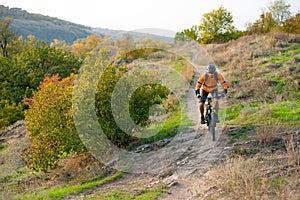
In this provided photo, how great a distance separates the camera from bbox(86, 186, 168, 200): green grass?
6.90 m

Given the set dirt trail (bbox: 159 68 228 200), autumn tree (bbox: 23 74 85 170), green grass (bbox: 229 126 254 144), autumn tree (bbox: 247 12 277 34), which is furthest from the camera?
autumn tree (bbox: 247 12 277 34)

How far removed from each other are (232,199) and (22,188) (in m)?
7.42

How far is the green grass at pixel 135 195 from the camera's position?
22.6ft

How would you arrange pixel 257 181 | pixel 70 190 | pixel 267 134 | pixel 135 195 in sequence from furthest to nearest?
pixel 70 190, pixel 267 134, pixel 135 195, pixel 257 181

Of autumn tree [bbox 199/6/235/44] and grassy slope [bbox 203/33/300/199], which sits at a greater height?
autumn tree [bbox 199/6/235/44]

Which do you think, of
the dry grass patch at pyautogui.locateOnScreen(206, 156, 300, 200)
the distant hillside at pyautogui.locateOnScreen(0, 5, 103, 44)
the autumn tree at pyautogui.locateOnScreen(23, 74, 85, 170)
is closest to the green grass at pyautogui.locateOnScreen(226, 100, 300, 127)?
the dry grass patch at pyautogui.locateOnScreen(206, 156, 300, 200)

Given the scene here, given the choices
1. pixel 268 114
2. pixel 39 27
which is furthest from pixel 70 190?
pixel 39 27

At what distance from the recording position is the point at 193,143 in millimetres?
9266

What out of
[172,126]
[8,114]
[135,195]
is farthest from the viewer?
[8,114]

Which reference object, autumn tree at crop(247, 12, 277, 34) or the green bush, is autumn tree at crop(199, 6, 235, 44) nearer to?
autumn tree at crop(247, 12, 277, 34)

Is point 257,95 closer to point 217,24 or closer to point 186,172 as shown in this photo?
point 186,172

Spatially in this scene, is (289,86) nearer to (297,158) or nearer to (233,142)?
(233,142)

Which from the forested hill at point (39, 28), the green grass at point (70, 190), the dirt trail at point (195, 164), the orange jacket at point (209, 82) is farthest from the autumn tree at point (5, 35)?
the forested hill at point (39, 28)

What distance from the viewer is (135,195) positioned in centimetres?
714
